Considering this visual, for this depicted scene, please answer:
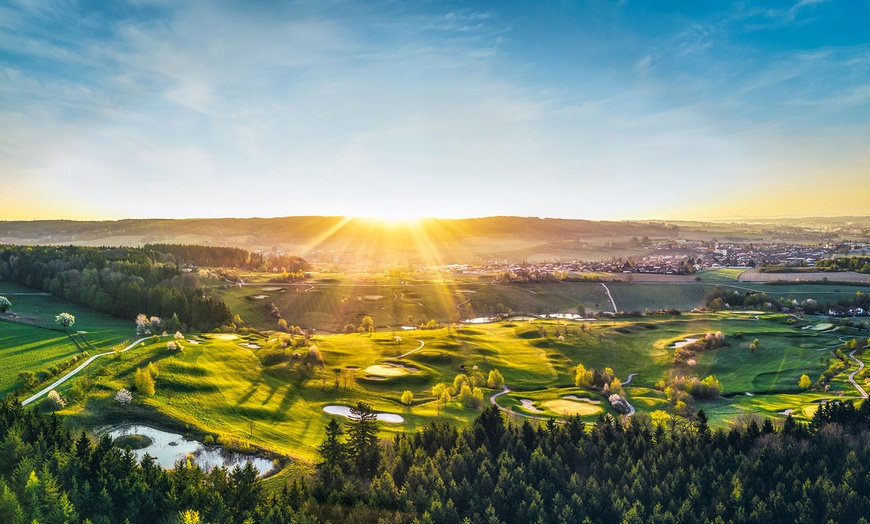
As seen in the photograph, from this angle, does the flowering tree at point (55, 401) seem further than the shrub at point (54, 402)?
Yes

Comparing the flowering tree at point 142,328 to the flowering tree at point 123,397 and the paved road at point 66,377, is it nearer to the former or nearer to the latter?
the paved road at point 66,377

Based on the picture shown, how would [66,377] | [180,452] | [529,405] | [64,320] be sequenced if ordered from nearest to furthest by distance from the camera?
[180,452]
[66,377]
[529,405]
[64,320]

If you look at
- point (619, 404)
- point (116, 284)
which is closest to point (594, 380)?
point (619, 404)

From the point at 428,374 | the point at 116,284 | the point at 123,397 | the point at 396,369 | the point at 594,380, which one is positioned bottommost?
the point at 594,380

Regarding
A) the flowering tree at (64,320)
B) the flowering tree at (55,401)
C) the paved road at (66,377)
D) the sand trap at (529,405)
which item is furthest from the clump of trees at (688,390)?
the flowering tree at (64,320)

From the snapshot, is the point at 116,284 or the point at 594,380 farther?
the point at 116,284

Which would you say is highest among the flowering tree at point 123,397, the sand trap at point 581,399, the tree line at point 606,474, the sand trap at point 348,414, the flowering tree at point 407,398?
the flowering tree at point 123,397

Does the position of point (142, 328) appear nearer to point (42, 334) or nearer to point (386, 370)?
point (42, 334)
